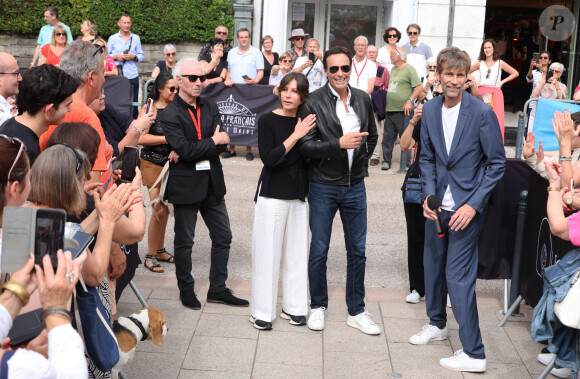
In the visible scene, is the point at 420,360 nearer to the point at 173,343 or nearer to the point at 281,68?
the point at 173,343

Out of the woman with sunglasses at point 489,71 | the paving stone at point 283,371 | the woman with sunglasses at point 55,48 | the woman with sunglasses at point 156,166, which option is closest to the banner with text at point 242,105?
the woman with sunglasses at point 55,48

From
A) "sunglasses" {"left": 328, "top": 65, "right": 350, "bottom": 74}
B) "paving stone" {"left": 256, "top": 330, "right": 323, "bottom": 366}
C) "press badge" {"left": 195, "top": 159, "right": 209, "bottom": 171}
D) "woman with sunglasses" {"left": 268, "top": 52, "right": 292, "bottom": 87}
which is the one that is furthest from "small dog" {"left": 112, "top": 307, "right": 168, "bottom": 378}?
"woman with sunglasses" {"left": 268, "top": 52, "right": 292, "bottom": 87}

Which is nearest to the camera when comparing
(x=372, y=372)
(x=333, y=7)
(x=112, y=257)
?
(x=112, y=257)

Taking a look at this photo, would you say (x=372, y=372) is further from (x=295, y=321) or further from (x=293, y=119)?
(x=293, y=119)

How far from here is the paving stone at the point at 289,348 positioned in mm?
5199

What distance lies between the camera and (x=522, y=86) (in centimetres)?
2209

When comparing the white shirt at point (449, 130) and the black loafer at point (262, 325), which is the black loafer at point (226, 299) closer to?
the black loafer at point (262, 325)

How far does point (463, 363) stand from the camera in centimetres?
507

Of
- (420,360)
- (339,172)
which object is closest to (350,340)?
(420,360)

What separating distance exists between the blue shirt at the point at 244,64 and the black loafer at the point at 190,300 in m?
7.65

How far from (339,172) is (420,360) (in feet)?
5.00

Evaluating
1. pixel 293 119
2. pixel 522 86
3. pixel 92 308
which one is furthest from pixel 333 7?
pixel 92 308

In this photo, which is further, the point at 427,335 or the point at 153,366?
the point at 427,335

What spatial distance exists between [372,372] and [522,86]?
1879 cm
